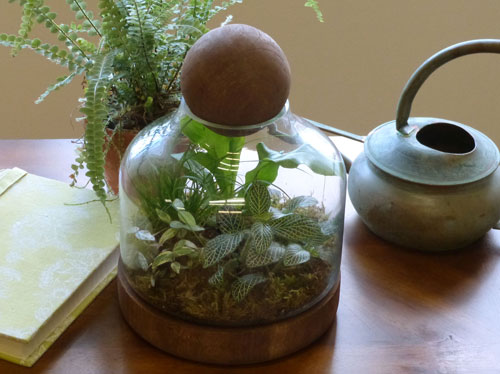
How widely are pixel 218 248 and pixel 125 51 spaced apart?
0.35 meters

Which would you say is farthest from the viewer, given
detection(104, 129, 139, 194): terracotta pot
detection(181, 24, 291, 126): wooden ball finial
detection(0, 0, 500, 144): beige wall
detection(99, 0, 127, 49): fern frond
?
detection(0, 0, 500, 144): beige wall

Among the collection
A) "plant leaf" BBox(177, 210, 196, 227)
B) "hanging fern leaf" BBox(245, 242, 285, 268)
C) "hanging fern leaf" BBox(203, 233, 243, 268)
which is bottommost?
"hanging fern leaf" BBox(245, 242, 285, 268)

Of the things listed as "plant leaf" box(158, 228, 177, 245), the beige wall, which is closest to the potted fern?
"plant leaf" box(158, 228, 177, 245)

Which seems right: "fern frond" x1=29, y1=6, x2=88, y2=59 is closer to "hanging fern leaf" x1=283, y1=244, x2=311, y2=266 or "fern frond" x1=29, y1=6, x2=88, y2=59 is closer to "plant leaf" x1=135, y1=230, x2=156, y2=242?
"plant leaf" x1=135, y1=230, x2=156, y2=242

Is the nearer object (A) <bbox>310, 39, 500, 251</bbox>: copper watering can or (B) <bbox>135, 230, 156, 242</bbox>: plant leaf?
(B) <bbox>135, 230, 156, 242</bbox>: plant leaf

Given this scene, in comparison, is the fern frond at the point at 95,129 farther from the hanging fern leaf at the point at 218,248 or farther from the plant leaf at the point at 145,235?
the hanging fern leaf at the point at 218,248

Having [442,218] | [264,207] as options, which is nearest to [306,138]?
[264,207]

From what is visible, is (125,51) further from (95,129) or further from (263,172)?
(263,172)

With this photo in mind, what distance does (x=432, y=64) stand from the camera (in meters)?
0.96

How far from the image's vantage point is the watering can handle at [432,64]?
0.92m

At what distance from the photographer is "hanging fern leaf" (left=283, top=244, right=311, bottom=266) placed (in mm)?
758

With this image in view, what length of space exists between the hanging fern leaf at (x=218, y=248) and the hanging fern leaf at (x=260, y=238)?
2 centimetres

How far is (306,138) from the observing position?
33.4 inches

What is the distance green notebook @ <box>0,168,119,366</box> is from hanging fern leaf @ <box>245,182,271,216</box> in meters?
0.26
